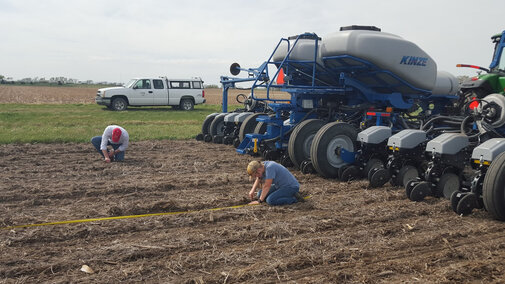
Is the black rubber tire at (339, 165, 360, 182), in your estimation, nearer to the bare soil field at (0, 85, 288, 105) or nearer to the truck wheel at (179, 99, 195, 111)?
the bare soil field at (0, 85, 288, 105)

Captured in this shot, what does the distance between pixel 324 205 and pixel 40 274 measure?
3.66 meters

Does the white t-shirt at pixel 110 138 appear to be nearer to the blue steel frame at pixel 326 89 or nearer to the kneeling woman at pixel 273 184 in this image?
the blue steel frame at pixel 326 89

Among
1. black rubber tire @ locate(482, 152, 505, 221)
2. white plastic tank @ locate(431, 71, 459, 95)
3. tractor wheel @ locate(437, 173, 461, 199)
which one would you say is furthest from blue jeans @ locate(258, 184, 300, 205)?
white plastic tank @ locate(431, 71, 459, 95)

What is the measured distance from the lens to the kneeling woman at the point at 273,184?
606 cm

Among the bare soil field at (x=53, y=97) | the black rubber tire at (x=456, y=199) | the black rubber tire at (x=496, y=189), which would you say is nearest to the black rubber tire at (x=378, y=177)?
the black rubber tire at (x=456, y=199)

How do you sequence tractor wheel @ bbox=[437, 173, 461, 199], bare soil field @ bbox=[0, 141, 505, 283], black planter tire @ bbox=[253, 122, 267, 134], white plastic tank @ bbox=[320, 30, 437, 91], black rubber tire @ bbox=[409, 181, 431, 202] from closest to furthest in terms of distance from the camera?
bare soil field @ bbox=[0, 141, 505, 283]
black rubber tire @ bbox=[409, 181, 431, 202]
tractor wheel @ bbox=[437, 173, 461, 199]
white plastic tank @ bbox=[320, 30, 437, 91]
black planter tire @ bbox=[253, 122, 267, 134]

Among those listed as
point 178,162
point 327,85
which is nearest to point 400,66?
point 327,85

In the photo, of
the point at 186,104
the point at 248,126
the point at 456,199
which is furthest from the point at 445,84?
the point at 186,104

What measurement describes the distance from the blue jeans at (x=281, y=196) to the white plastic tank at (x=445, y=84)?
18.6 feet

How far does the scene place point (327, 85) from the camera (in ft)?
33.8

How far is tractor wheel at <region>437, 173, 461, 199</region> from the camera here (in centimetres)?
637

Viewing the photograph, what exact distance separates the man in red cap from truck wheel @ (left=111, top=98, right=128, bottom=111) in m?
15.5

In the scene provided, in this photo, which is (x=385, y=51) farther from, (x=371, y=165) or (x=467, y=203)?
(x=467, y=203)

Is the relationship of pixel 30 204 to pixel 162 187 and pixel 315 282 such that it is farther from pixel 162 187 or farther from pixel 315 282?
pixel 315 282
